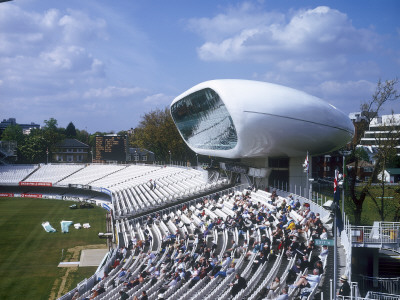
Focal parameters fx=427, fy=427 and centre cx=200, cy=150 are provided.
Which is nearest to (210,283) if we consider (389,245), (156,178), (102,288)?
(102,288)

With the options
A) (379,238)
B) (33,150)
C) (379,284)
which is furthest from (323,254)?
(33,150)

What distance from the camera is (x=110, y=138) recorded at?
187ft

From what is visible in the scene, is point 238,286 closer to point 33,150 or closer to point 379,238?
point 379,238

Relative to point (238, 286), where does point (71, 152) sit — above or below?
above

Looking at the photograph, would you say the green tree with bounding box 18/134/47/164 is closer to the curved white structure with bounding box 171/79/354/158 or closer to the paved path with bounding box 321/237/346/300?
the curved white structure with bounding box 171/79/354/158

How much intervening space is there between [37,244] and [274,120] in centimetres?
1752

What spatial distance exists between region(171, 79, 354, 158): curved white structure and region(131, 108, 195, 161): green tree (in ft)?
122

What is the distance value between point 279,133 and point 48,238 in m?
17.6

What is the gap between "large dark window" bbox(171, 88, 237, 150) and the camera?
30.9 metres

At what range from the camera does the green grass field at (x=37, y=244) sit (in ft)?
67.0

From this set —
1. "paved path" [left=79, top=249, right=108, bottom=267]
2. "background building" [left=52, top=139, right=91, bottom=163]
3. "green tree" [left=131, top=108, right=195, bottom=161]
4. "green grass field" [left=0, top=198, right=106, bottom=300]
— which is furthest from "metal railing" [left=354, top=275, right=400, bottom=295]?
"background building" [left=52, top=139, right=91, bottom=163]

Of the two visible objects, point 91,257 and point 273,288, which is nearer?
point 273,288

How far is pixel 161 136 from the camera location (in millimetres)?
68062

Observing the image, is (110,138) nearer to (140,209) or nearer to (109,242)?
(140,209)
